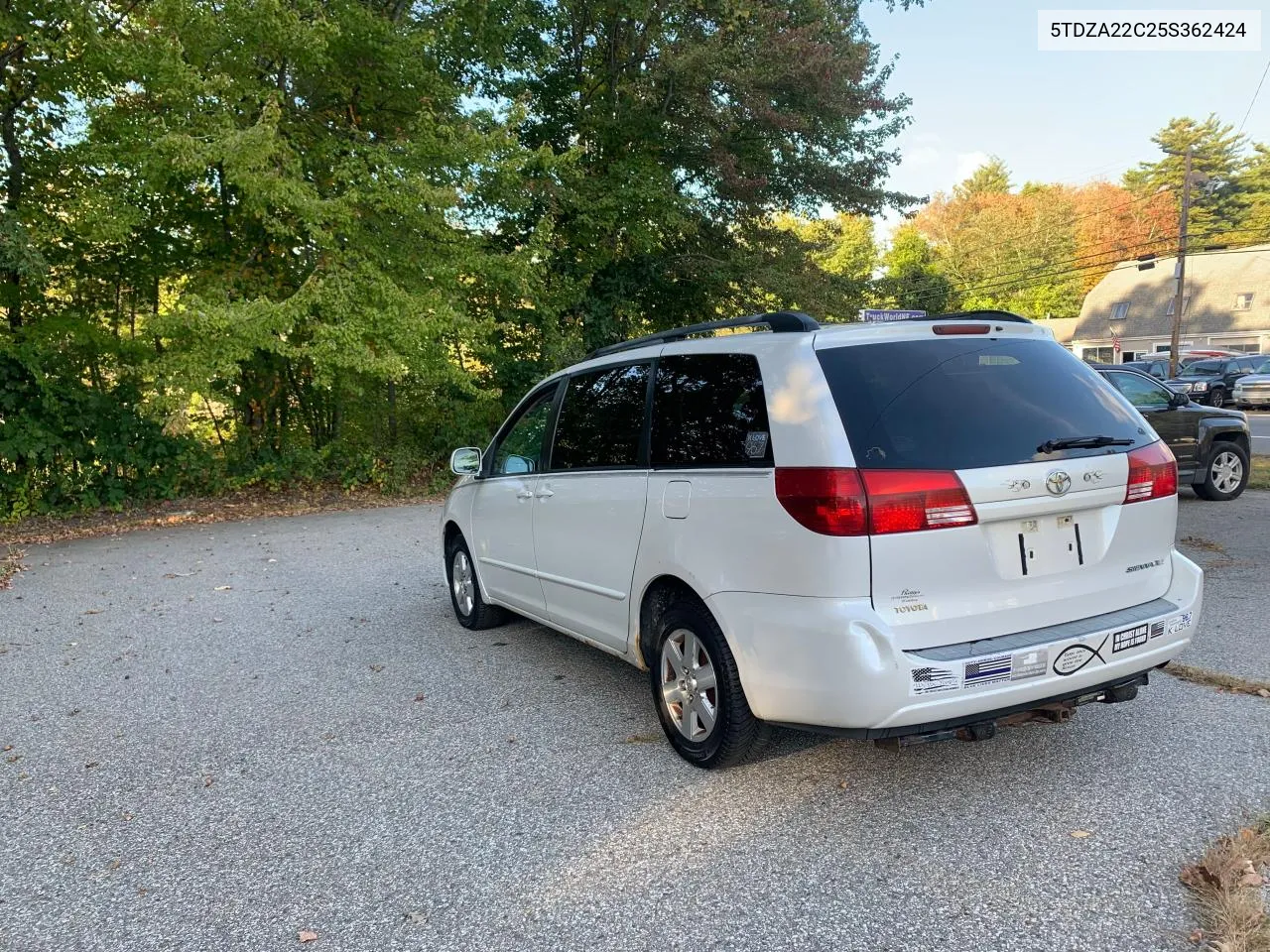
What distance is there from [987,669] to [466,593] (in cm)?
408

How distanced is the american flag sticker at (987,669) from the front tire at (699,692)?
2.75ft

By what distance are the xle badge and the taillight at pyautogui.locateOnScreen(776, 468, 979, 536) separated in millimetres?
602

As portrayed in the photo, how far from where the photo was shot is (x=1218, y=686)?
4.28m

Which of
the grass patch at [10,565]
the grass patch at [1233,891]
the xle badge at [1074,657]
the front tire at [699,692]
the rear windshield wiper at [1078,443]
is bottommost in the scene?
the grass patch at [10,565]

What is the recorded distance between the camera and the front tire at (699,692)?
3.25 m

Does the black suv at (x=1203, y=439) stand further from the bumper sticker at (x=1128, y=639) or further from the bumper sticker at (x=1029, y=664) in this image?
the bumper sticker at (x=1029, y=664)

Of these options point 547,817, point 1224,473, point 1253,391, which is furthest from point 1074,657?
point 1253,391

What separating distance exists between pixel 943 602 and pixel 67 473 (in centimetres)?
1269

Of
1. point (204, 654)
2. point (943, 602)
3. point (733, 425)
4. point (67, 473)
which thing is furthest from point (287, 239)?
point (943, 602)

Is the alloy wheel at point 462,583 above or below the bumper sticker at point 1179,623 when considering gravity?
below

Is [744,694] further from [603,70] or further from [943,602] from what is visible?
[603,70]

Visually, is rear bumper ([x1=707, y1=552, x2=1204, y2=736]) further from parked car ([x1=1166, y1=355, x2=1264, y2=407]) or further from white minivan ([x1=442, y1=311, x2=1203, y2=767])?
parked car ([x1=1166, y1=355, x2=1264, y2=407])

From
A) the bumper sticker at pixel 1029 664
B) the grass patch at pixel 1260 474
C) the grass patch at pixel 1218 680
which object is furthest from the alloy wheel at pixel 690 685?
the grass patch at pixel 1260 474

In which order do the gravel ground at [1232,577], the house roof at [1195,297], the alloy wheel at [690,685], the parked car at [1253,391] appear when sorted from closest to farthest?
the alloy wheel at [690,685]
the gravel ground at [1232,577]
the parked car at [1253,391]
the house roof at [1195,297]
